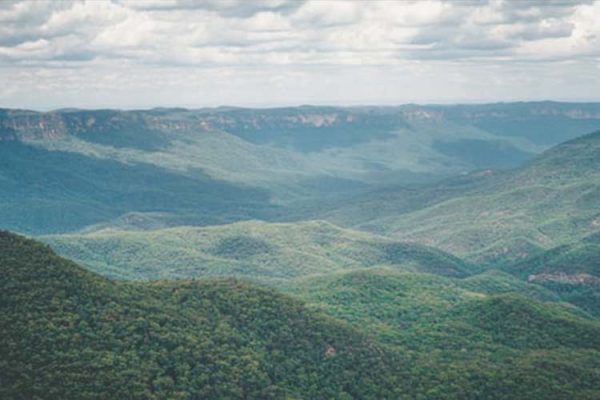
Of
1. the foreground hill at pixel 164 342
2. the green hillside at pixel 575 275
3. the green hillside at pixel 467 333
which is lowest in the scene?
the green hillside at pixel 575 275

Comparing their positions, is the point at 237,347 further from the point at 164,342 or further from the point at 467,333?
the point at 467,333

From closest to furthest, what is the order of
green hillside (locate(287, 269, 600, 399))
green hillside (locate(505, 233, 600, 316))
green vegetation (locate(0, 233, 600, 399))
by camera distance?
1. green vegetation (locate(0, 233, 600, 399))
2. green hillside (locate(287, 269, 600, 399))
3. green hillside (locate(505, 233, 600, 316))

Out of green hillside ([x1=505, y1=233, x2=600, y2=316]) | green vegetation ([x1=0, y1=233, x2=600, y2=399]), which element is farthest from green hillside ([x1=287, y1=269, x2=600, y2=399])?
green hillside ([x1=505, y1=233, x2=600, y2=316])

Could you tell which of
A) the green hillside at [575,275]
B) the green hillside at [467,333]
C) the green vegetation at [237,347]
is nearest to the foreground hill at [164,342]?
the green vegetation at [237,347]

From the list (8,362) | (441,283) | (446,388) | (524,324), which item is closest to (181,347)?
(8,362)

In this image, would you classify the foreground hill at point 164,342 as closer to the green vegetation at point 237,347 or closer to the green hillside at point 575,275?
the green vegetation at point 237,347

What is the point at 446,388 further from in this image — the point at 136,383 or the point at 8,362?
the point at 8,362

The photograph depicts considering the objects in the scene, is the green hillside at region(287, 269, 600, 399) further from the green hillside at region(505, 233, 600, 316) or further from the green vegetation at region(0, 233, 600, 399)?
the green hillside at region(505, 233, 600, 316)
